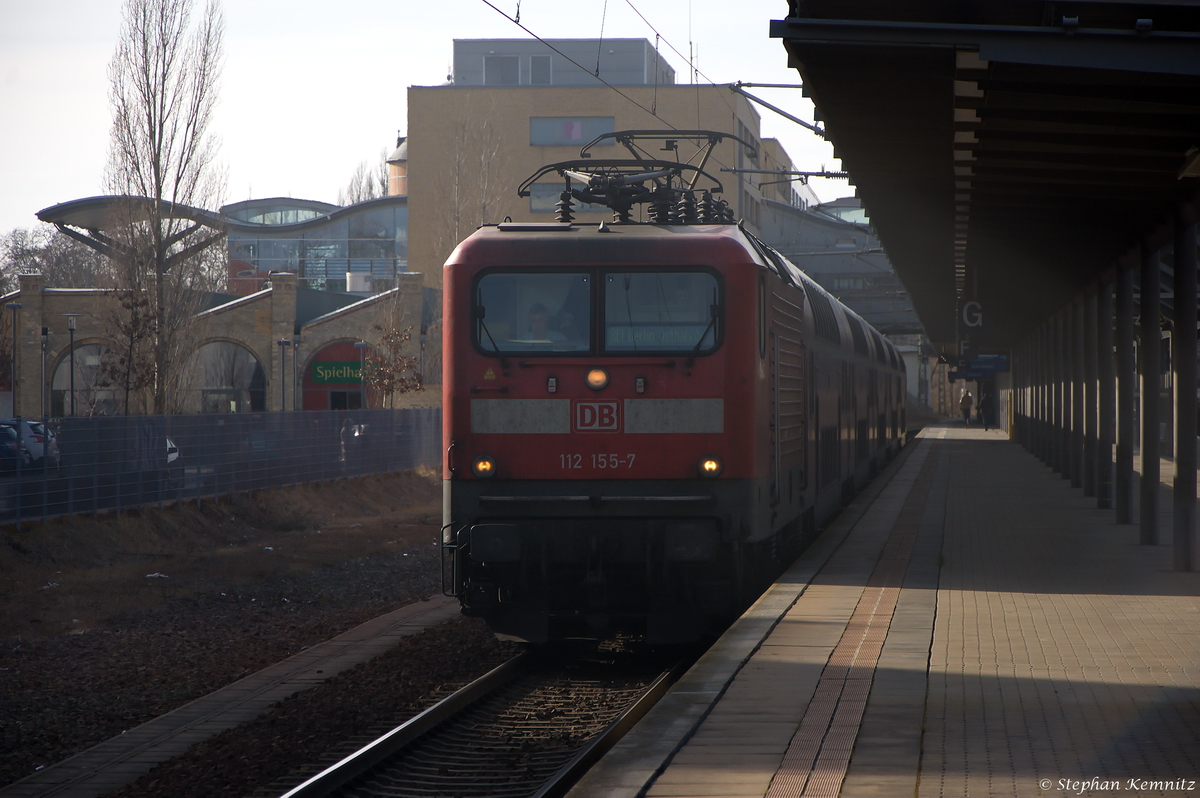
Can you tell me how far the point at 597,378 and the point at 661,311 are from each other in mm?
651

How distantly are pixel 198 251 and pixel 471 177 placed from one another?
49.1 feet

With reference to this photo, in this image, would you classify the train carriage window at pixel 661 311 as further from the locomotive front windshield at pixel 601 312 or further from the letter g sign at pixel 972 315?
the letter g sign at pixel 972 315

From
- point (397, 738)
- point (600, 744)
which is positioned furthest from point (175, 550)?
point (600, 744)

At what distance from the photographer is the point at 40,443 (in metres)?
15.9

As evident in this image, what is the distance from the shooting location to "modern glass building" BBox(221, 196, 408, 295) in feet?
273

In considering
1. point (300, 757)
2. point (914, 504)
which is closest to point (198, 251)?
point (914, 504)

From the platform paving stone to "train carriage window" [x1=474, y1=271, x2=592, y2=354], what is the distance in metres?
2.68

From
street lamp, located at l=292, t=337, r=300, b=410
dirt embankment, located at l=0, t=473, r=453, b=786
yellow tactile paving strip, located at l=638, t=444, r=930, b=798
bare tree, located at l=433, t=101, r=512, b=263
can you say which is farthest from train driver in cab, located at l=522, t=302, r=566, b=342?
street lamp, located at l=292, t=337, r=300, b=410

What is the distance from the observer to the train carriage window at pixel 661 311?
28.2ft

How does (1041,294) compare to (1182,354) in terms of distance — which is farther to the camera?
(1041,294)

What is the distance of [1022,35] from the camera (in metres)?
7.23

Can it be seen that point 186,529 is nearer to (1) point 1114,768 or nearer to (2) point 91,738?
(2) point 91,738

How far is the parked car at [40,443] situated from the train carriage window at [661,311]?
30.8 ft

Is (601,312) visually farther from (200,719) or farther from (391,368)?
(391,368)
